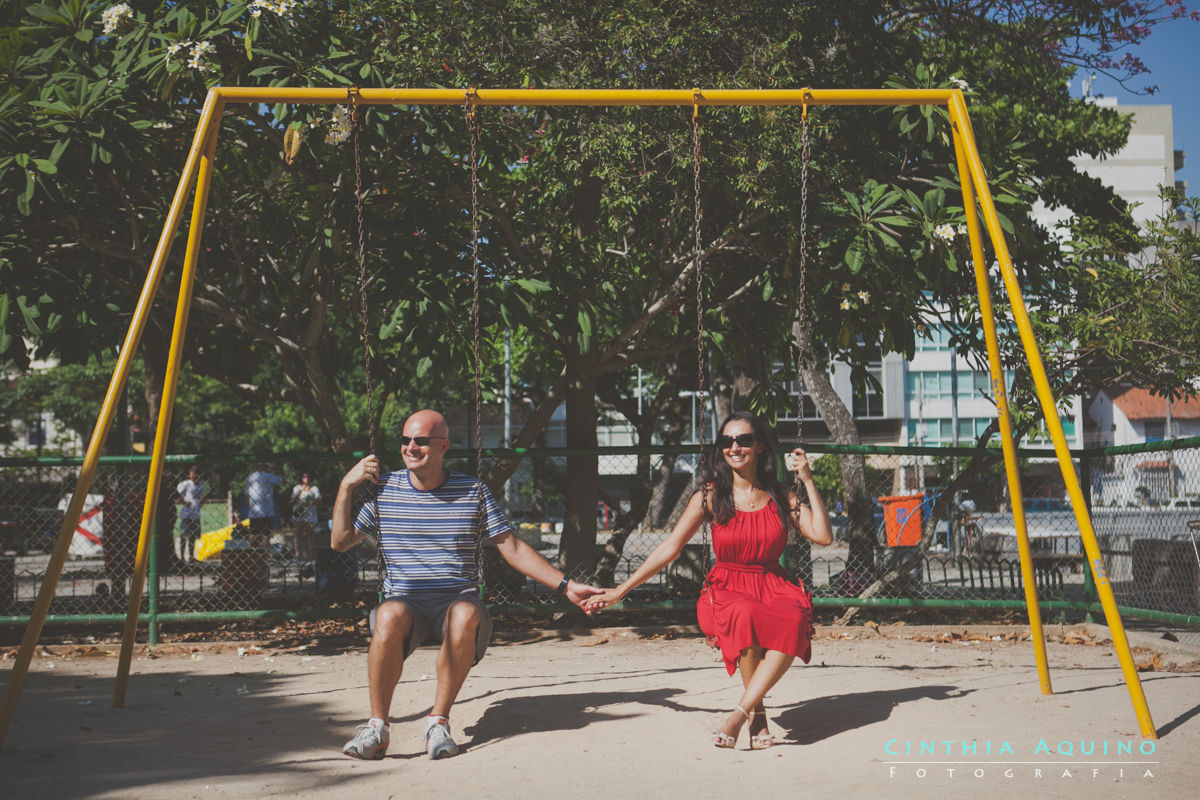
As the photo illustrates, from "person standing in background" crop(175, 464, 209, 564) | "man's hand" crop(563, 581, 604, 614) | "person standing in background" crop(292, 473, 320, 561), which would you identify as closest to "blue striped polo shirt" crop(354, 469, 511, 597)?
"man's hand" crop(563, 581, 604, 614)

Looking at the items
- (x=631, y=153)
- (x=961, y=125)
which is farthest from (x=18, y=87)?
(x=961, y=125)

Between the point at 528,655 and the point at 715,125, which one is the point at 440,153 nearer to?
the point at 715,125

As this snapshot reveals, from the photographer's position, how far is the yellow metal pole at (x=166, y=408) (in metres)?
5.91

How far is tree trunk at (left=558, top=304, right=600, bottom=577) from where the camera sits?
390 inches

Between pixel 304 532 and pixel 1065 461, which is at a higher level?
pixel 1065 461

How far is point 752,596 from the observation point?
506 centimetres

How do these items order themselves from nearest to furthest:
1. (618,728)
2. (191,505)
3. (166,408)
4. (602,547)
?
(618,728)
(166,408)
(602,547)
(191,505)

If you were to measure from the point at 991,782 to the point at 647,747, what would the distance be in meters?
1.48

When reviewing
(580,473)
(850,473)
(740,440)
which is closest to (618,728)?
(740,440)

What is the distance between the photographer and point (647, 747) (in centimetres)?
498

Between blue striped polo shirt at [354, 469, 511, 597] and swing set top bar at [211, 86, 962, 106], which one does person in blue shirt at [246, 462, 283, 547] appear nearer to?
swing set top bar at [211, 86, 962, 106]

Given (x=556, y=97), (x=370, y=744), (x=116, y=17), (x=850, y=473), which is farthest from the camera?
(x=850, y=473)

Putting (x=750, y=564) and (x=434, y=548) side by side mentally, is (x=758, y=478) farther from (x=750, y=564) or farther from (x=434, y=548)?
(x=434, y=548)

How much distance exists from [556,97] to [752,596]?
277 centimetres
